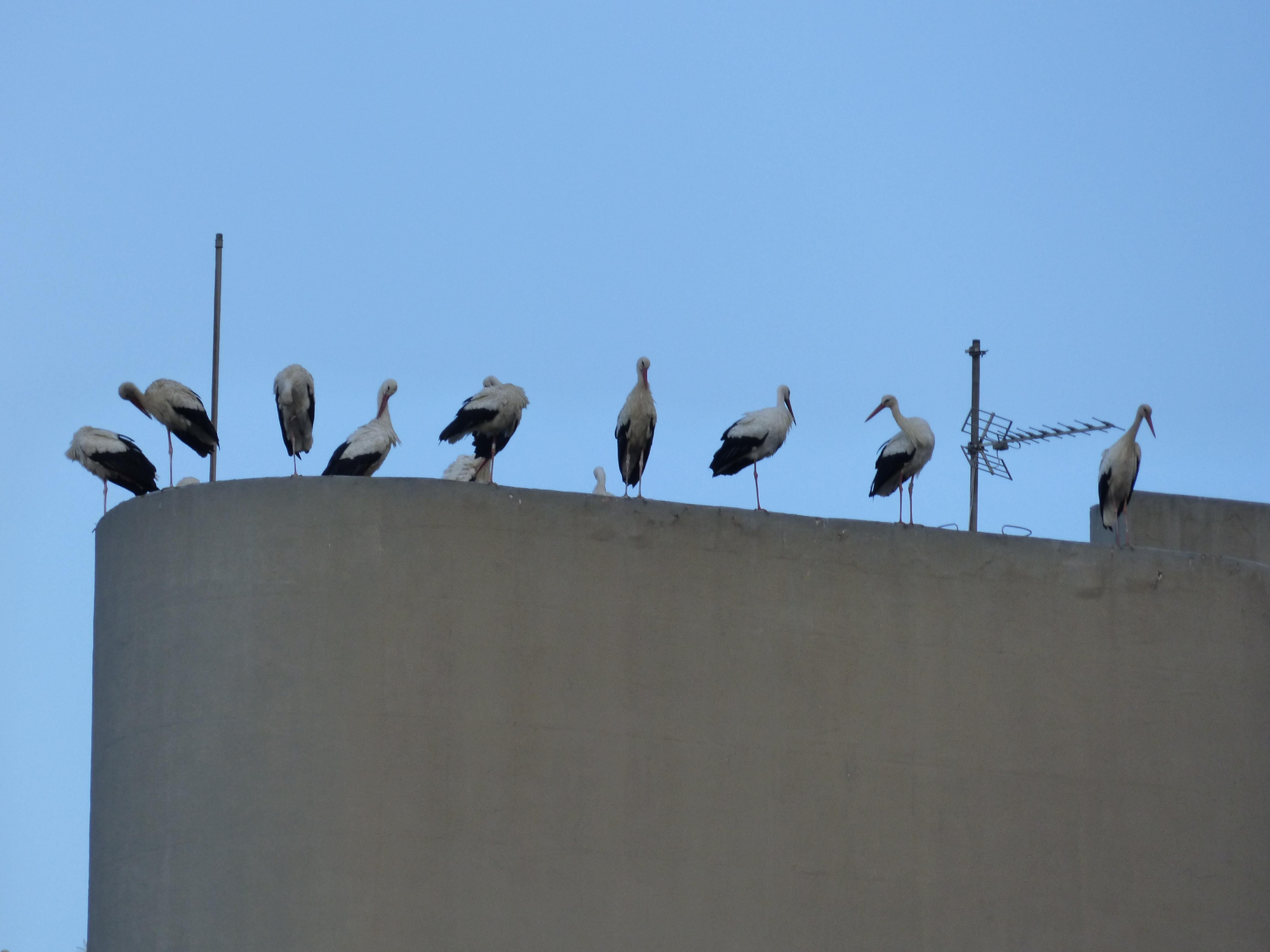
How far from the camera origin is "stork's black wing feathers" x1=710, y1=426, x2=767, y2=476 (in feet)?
61.7

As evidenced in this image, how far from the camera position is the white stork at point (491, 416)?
18547 mm

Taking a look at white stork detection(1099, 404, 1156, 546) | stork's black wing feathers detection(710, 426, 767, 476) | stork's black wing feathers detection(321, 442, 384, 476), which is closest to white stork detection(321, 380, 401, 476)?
stork's black wing feathers detection(321, 442, 384, 476)

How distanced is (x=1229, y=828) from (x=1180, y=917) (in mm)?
950

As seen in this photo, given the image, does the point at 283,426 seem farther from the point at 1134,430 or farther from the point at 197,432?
the point at 1134,430

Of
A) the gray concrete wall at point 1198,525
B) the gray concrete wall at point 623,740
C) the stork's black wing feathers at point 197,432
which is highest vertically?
the stork's black wing feathers at point 197,432

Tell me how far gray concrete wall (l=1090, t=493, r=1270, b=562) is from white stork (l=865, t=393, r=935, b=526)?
2588 mm

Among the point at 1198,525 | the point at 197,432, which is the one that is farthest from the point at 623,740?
the point at 1198,525

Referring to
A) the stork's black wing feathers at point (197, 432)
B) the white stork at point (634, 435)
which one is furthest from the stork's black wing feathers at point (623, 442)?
the stork's black wing feathers at point (197, 432)

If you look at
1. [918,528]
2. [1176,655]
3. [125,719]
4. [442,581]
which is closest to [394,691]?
[442,581]

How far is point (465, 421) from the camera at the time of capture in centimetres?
1855

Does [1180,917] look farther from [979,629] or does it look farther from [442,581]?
[442,581]

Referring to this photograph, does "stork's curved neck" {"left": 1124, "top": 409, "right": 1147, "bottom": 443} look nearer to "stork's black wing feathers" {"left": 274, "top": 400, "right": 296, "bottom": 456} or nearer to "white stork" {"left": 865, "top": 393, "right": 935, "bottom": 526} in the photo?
"white stork" {"left": 865, "top": 393, "right": 935, "bottom": 526}

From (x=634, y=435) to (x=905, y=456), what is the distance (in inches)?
105

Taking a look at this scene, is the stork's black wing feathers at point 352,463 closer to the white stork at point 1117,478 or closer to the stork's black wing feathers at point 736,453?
the stork's black wing feathers at point 736,453
